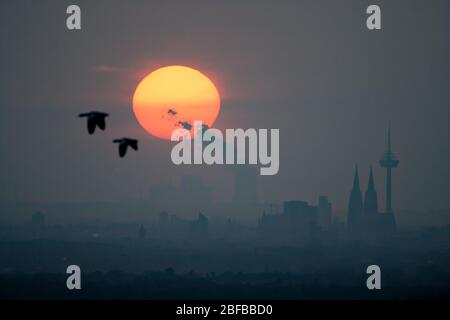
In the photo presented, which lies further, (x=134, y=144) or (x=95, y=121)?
(x=95, y=121)

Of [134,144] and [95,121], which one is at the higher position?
[95,121]

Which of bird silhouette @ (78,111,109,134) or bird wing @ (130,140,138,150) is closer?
bird wing @ (130,140,138,150)

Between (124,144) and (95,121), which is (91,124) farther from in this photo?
(124,144)

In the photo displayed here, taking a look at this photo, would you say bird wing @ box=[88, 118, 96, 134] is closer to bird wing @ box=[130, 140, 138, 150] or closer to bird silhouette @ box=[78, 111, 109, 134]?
bird silhouette @ box=[78, 111, 109, 134]

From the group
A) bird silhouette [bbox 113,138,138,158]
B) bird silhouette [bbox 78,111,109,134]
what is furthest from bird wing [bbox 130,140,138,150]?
bird silhouette [bbox 78,111,109,134]

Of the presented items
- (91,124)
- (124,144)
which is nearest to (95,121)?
(91,124)

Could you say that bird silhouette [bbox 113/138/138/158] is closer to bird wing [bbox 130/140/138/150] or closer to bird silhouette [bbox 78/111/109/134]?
bird wing [bbox 130/140/138/150]

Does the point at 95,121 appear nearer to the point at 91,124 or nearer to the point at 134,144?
the point at 91,124

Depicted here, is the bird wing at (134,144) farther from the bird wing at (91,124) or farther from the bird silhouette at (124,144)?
the bird wing at (91,124)

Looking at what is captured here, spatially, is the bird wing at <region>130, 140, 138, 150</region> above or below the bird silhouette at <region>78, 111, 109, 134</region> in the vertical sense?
below

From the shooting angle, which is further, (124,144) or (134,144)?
(124,144)
